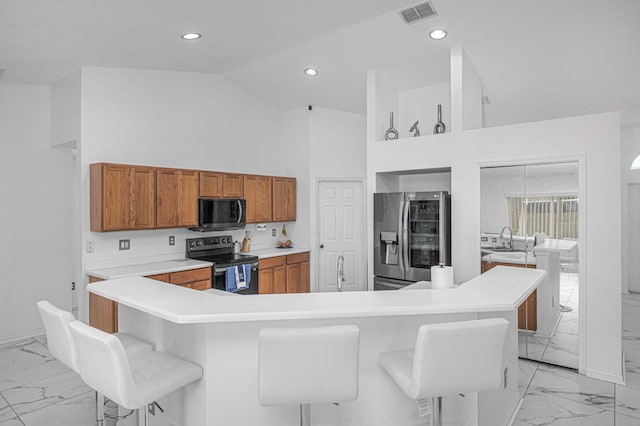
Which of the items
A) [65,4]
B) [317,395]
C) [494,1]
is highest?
[494,1]

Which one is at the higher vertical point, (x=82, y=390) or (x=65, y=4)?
(x=65, y=4)

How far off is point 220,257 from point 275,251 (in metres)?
0.94

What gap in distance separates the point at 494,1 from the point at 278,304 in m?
3.06

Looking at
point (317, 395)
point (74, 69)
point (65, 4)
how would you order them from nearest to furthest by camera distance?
point (317, 395)
point (65, 4)
point (74, 69)

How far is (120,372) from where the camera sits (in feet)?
5.65

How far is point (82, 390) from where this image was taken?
3.28m

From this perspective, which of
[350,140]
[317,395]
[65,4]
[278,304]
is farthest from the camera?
[350,140]

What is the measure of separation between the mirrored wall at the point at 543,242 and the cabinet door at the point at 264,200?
3147mm

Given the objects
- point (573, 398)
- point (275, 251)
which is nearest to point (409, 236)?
point (573, 398)

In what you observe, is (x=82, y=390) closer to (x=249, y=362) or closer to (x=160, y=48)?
(x=249, y=362)

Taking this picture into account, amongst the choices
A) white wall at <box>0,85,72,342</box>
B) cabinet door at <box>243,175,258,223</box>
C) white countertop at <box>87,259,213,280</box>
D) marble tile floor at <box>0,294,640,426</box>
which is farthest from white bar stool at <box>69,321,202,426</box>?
cabinet door at <box>243,175,258,223</box>

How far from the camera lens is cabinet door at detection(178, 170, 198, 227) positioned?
4.77 metres

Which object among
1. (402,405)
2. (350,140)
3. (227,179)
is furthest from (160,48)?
(402,405)

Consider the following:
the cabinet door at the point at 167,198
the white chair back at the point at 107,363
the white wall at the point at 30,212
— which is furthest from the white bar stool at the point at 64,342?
the white wall at the point at 30,212
